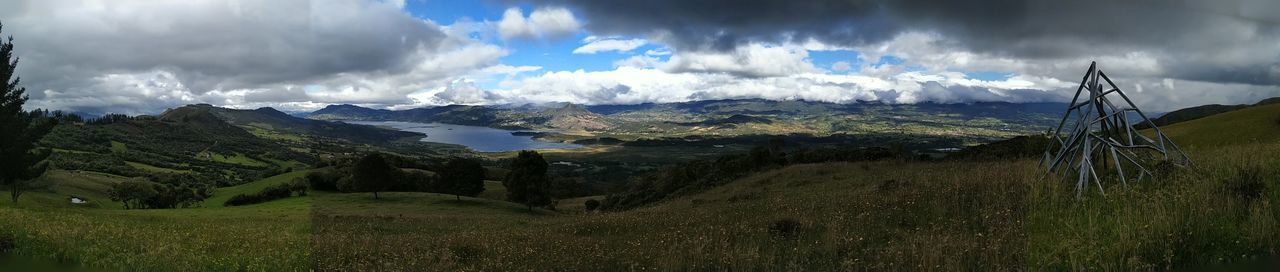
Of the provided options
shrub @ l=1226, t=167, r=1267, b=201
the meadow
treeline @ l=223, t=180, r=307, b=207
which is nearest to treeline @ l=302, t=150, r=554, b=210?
treeline @ l=223, t=180, r=307, b=207

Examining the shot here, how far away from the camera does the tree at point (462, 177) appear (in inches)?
3105

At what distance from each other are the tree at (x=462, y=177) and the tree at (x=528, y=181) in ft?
35.4

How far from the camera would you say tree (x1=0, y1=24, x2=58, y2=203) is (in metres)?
29.6

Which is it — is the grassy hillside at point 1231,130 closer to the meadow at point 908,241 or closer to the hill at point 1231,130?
the hill at point 1231,130

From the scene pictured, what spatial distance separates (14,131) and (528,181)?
42.6 metres

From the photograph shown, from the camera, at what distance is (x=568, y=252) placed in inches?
367

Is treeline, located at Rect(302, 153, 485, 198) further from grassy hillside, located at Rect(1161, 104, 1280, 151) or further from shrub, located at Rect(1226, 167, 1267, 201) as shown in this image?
shrub, located at Rect(1226, 167, 1267, 201)

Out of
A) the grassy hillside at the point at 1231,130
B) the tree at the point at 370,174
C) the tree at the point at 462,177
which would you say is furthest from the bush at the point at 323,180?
the grassy hillside at the point at 1231,130

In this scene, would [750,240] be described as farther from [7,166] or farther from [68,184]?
[68,184]

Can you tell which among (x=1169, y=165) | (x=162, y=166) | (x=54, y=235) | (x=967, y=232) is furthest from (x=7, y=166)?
(x=162, y=166)

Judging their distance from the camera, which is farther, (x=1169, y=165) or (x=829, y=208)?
(x=829, y=208)

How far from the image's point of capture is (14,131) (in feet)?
126

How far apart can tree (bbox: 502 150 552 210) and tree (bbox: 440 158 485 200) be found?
425 inches

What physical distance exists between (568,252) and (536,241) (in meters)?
1.78
